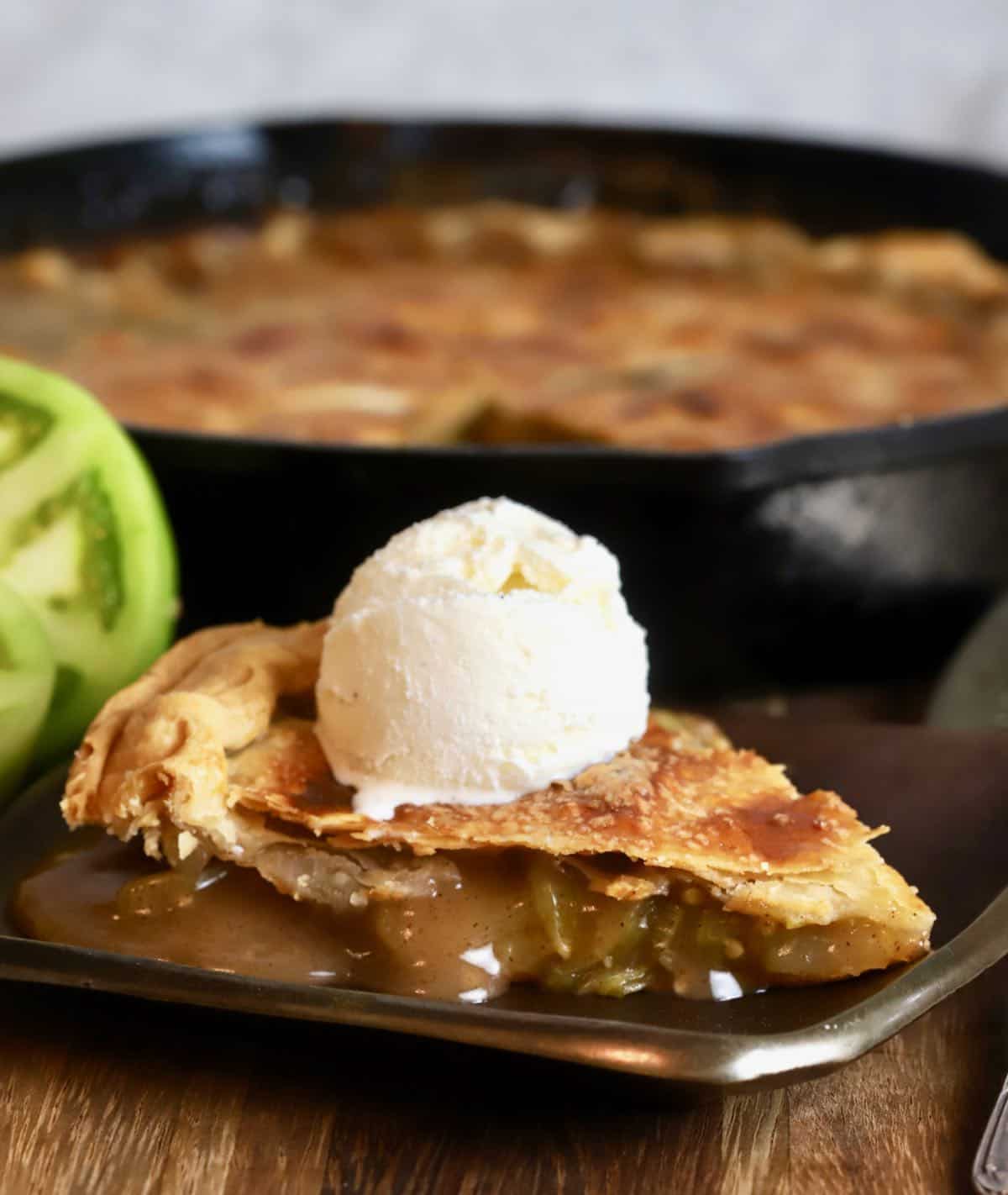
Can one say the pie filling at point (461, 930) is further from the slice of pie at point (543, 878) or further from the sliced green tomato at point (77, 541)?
the sliced green tomato at point (77, 541)

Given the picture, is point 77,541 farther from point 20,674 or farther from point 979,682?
point 979,682

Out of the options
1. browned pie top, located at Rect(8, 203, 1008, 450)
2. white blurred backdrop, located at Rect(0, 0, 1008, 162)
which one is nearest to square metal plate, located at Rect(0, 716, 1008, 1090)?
browned pie top, located at Rect(8, 203, 1008, 450)

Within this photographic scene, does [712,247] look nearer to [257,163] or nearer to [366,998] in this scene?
[257,163]

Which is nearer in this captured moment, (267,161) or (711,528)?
(711,528)

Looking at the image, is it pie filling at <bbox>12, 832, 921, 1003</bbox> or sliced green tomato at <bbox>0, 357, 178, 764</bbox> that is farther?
sliced green tomato at <bbox>0, 357, 178, 764</bbox>

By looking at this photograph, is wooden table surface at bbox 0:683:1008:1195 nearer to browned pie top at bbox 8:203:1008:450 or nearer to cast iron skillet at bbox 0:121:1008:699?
cast iron skillet at bbox 0:121:1008:699

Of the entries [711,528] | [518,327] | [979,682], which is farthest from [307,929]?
[518,327]

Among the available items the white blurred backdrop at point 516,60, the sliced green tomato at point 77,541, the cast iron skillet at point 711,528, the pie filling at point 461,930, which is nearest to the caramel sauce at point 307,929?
the pie filling at point 461,930
